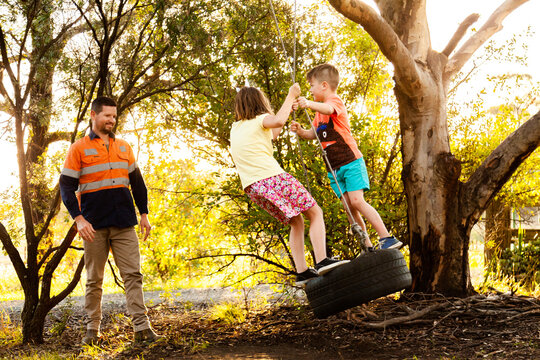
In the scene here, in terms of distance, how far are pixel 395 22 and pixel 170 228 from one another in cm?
519

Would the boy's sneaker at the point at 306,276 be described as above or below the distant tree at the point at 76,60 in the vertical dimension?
below

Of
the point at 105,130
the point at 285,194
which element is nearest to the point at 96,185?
the point at 105,130

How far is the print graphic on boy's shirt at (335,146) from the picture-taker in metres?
4.21

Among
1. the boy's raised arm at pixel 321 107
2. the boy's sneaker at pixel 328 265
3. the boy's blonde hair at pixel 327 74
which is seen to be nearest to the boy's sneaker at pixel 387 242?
the boy's sneaker at pixel 328 265

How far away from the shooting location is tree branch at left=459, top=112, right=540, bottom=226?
16.7ft

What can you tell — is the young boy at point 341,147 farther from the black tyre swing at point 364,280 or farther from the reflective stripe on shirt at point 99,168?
the reflective stripe on shirt at point 99,168

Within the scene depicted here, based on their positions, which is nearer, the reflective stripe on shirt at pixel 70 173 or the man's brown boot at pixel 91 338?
the reflective stripe on shirt at pixel 70 173

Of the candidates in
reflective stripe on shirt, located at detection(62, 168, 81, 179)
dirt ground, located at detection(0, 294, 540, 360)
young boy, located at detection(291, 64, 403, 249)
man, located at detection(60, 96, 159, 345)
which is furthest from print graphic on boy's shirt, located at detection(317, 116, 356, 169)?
reflective stripe on shirt, located at detection(62, 168, 81, 179)

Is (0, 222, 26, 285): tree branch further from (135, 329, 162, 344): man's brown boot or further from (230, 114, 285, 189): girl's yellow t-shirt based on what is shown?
(230, 114, 285, 189): girl's yellow t-shirt

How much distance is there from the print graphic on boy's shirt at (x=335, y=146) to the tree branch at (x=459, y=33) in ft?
7.92

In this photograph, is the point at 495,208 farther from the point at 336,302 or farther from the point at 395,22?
the point at 336,302

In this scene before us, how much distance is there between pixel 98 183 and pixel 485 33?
4593 millimetres

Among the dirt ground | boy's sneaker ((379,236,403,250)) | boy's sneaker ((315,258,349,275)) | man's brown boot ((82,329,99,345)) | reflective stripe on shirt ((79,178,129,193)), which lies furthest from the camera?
man's brown boot ((82,329,99,345))

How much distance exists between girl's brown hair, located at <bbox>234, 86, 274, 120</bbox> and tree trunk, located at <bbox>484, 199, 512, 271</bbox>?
6.26 metres
